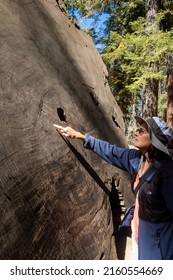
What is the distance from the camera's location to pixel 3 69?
6.35ft

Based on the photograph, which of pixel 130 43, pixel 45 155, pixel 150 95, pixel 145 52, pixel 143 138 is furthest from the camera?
pixel 150 95

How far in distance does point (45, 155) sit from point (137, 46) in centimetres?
596

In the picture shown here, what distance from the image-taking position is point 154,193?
192 centimetres

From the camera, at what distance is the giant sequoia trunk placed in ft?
5.18

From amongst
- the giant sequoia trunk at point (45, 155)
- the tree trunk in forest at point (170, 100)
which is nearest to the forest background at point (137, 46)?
the tree trunk in forest at point (170, 100)

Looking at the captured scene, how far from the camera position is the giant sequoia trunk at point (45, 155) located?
158cm

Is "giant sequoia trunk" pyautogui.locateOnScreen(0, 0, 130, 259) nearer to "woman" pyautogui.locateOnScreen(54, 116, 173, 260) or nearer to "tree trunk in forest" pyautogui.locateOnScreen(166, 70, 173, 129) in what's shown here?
"woman" pyautogui.locateOnScreen(54, 116, 173, 260)

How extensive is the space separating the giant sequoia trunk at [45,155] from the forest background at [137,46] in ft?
13.0

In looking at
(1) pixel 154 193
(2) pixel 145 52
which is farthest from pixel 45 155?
(2) pixel 145 52

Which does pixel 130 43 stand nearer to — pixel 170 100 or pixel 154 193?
pixel 170 100

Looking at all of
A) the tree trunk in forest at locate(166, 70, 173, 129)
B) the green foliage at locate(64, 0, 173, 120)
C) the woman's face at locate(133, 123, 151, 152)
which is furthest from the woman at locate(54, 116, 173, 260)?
the tree trunk in forest at locate(166, 70, 173, 129)
